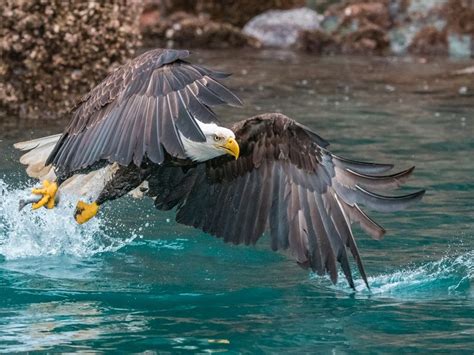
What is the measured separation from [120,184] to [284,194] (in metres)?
1.04

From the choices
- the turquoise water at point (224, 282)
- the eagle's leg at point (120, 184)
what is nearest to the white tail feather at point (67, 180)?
the turquoise water at point (224, 282)

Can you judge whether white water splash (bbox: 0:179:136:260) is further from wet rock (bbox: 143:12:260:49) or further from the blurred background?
wet rock (bbox: 143:12:260:49)

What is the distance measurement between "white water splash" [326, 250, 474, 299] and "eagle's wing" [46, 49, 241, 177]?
159 cm

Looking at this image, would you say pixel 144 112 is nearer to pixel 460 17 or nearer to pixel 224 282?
pixel 224 282

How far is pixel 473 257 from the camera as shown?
7.32 meters

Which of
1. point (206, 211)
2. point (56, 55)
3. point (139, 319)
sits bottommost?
point (139, 319)

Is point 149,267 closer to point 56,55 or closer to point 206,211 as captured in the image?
point 206,211

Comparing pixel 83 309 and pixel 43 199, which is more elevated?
pixel 43 199

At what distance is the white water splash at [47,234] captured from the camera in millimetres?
7531

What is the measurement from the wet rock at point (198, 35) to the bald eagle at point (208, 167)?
11.1 metres

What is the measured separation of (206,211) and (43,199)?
1.05 metres

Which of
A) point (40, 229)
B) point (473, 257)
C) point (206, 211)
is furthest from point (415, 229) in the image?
point (40, 229)

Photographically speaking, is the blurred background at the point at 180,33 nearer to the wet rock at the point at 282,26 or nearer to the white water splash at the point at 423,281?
the wet rock at the point at 282,26

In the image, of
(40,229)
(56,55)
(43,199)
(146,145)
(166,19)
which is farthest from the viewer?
(166,19)
